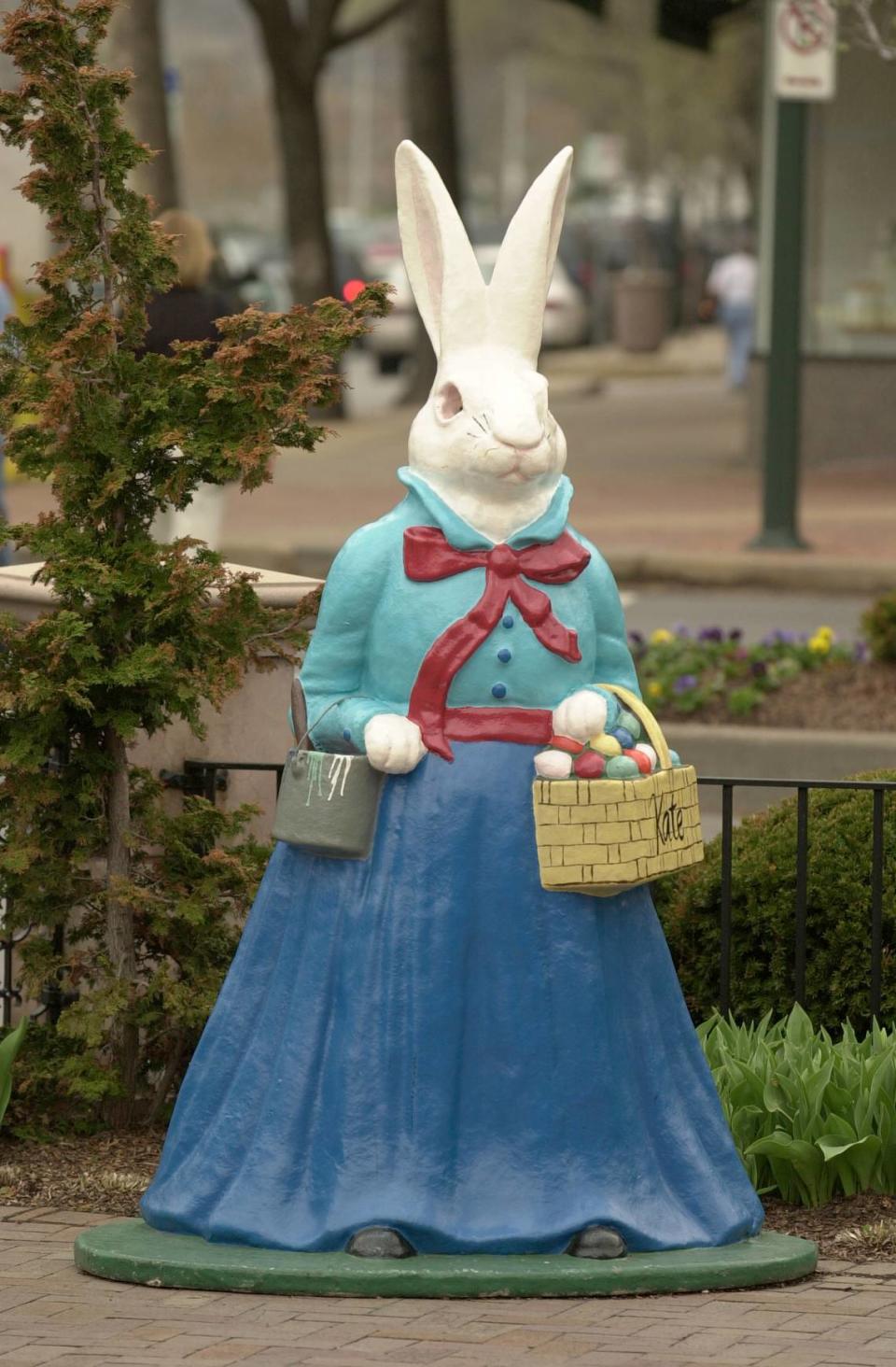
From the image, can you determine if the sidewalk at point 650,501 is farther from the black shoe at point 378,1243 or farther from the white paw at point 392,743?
the black shoe at point 378,1243

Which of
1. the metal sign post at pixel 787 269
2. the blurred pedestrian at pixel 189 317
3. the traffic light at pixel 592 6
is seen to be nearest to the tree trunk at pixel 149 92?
the traffic light at pixel 592 6

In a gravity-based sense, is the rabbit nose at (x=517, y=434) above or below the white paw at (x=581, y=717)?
above

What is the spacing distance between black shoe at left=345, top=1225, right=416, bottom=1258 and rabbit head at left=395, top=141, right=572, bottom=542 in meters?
1.40

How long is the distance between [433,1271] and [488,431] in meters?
1.65

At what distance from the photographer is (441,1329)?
4.69 meters

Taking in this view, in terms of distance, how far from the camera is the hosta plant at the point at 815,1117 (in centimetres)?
551

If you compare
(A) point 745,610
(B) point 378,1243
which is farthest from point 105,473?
(A) point 745,610

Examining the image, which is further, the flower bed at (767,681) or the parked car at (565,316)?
the parked car at (565,316)

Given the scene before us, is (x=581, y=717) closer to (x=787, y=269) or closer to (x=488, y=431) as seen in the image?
(x=488, y=431)

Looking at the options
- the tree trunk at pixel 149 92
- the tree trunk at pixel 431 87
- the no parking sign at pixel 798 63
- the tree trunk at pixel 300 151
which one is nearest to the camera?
the no parking sign at pixel 798 63

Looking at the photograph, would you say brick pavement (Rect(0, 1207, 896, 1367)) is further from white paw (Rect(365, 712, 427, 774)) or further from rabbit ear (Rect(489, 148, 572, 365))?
rabbit ear (Rect(489, 148, 572, 365))

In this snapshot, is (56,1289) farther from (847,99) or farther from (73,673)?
(847,99)

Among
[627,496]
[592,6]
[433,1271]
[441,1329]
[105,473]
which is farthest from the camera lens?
[592,6]

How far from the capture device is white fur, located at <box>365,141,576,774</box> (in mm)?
5055
